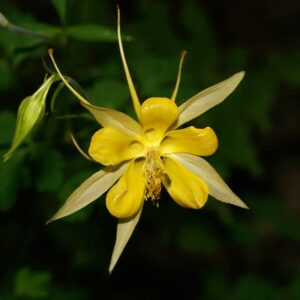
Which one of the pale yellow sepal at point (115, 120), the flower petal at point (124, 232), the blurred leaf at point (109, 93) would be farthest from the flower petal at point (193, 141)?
the blurred leaf at point (109, 93)

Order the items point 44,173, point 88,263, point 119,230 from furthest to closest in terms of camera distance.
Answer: point 88,263
point 44,173
point 119,230

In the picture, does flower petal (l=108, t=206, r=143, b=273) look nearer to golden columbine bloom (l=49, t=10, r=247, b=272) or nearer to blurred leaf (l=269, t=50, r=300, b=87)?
golden columbine bloom (l=49, t=10, r=247, b=272)

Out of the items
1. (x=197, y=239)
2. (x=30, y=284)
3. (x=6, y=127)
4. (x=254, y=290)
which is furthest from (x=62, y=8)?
(x=254, y=290)

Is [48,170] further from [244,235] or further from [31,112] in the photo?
[244,235]

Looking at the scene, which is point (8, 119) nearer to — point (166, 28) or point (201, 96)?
point (201, 96)

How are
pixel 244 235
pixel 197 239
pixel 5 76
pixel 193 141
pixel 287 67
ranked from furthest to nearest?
pixel 244 235 → pixel 287 67 → pixel 197 239 → pixel 5 76 → pixel 193 141

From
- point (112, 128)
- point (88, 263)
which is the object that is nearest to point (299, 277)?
point (88, 263)
